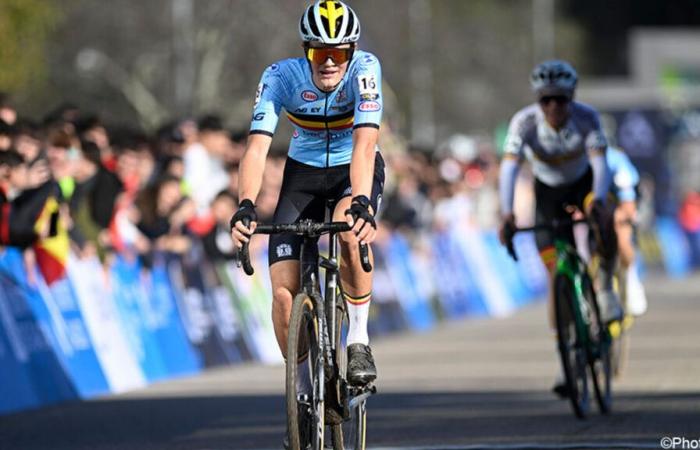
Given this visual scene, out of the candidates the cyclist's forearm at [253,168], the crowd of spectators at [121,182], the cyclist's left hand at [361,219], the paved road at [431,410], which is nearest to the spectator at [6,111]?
the crowd of spectators at [121,182]

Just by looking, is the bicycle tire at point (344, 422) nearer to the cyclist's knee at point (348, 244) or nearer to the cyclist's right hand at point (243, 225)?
the cyclist's knee at point (348, 244)

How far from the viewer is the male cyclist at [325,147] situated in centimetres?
1018

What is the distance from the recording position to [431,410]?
1410cm

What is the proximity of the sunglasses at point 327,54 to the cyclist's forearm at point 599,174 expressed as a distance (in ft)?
13.0

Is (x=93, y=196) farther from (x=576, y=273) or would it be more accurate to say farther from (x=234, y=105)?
(x=234, y=105)

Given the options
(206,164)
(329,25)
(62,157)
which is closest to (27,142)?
Answer: (62,157)

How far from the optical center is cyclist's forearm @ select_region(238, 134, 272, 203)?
10.1 metres

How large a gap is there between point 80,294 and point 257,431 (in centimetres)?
408

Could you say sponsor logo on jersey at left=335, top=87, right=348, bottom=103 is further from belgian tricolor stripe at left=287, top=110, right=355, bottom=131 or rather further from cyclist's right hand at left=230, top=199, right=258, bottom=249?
cyclist's right hand at left=230, top=199, right=258, bottom=249

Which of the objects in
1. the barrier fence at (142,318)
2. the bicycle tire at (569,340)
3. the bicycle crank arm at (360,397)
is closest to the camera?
the bicycle crank arm at (360,397)

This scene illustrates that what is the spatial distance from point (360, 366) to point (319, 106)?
1.32m

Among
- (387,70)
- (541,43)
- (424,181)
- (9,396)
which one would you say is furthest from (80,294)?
(541,43)

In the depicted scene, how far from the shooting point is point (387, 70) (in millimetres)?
65438

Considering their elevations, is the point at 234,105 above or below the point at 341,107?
above
